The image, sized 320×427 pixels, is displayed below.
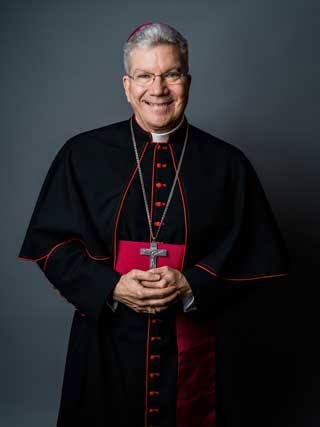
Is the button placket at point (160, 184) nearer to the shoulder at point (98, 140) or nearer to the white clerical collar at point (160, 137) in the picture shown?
the white clerical collar at point (160, 137)

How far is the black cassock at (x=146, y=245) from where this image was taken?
3111mm

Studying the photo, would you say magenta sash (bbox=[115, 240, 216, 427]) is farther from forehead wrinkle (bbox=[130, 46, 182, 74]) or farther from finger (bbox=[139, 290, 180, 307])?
forehead wrinkle (bbox=[130, 46, 182, 74])

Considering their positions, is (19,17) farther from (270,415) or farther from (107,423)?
(270,415)

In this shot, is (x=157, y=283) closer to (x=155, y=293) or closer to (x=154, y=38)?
(x=155, y=293)

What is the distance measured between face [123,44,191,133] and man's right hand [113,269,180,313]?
70cm

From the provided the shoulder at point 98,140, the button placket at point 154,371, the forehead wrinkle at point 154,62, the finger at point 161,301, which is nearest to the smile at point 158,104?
the forehead wrinkle at point 154,62

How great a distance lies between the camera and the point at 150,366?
311 cm

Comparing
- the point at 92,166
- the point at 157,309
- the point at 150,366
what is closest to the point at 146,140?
the point at 92,166

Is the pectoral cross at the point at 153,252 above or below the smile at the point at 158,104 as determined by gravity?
below

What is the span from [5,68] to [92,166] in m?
1.64

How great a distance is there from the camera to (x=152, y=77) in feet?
10.00

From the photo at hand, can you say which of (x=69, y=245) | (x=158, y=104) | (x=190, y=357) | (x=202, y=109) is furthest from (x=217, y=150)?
(x=202, y=109)

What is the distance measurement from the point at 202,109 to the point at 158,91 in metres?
1.50

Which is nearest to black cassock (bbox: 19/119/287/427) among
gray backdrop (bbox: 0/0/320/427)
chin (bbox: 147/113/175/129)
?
chin (bbox: 147/113/175/129)
